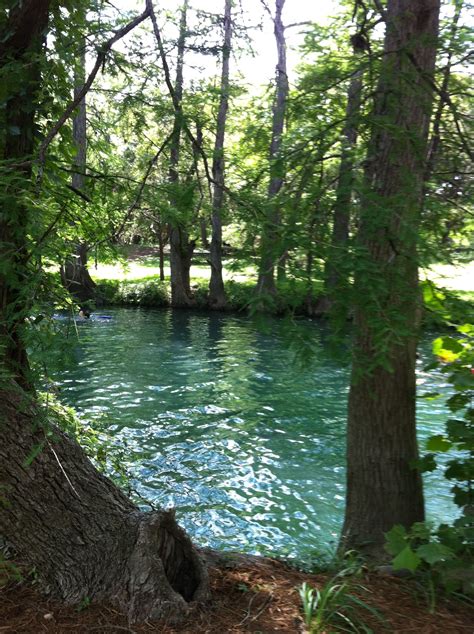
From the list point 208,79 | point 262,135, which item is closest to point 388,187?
point 262,135

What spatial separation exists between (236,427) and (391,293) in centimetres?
827

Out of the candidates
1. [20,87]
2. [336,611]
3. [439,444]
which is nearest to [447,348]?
[439,444]

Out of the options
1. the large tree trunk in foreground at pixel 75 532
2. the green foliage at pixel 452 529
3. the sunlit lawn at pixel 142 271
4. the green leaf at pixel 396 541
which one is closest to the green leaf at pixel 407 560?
the green foliage at pixel 452 529

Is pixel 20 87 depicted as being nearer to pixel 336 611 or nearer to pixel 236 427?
pixel 336 611

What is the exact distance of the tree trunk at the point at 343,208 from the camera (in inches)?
108

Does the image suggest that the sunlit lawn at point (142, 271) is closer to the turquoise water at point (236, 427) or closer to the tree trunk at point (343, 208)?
the turquoise water at point (236, 427)

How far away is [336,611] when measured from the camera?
3.08 metres

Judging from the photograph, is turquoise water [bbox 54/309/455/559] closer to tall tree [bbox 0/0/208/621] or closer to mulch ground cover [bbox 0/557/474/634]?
tall tree [bbox 0/0/208/621]

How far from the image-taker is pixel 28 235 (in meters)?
3.25

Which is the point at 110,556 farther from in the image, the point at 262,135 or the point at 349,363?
the point at 262,135

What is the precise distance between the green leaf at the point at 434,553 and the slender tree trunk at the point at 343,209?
60.0 inches

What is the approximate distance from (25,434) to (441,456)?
734 centimetres

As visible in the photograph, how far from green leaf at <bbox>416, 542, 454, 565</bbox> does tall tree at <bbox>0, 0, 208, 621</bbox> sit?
1.20 meters

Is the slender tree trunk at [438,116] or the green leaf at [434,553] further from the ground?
the slender tree trunk at [438,116]
